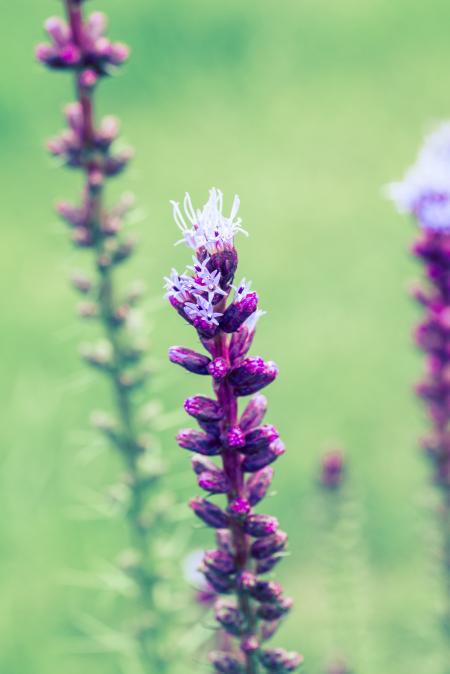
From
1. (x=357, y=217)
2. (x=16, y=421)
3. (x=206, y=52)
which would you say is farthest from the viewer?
(x=206, y=52)

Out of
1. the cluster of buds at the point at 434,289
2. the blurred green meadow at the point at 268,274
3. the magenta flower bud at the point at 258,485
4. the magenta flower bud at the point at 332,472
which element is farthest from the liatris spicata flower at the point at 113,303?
the magenta flower bud at the point at 258,485

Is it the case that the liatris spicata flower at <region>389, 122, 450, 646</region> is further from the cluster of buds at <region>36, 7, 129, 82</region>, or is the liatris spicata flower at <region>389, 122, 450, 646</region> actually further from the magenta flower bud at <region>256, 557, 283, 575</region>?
the magenta flower bud at <region>256, 557, 283, 575</region>

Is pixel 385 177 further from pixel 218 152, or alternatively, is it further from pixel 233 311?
pixel 233 311

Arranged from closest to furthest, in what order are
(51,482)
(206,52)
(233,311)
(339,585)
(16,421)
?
(233,311), (339,585), (16,421), (51,482), (206,52)

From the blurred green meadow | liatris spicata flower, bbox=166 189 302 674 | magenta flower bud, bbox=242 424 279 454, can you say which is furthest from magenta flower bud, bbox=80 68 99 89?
magenta flower bud, bbox=242 424 279 454

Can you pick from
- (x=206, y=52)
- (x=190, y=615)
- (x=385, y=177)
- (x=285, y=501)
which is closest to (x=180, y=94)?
(x=206, y=52)

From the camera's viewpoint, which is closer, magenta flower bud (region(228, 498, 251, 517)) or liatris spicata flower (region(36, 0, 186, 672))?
magenta flower bud (region(228, 498, 251, 517))
